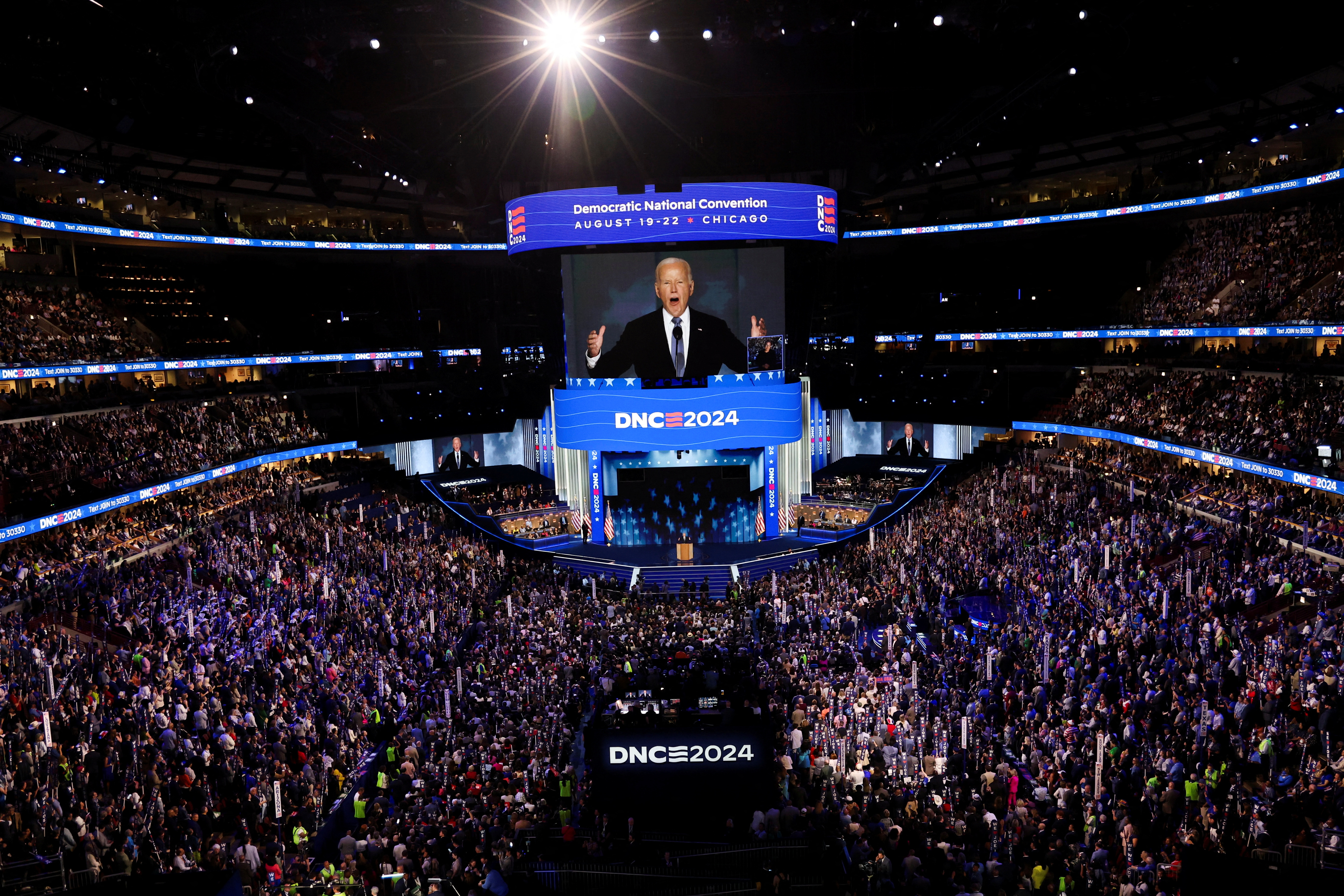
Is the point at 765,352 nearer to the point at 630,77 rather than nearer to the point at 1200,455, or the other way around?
the point at 1200,455

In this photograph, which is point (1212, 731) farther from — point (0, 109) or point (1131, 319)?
point (0, 109)

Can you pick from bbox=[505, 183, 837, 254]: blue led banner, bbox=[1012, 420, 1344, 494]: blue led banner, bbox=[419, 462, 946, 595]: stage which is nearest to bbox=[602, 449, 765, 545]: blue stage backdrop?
bbox=[419, 462, 946, 595]: stage

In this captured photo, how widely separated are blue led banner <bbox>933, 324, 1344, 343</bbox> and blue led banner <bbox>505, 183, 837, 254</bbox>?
10547 mm

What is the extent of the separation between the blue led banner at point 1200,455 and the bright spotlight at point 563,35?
19.3 m

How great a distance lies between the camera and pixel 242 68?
2239cm

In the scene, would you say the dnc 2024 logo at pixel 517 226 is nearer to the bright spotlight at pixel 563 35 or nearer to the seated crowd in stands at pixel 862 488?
the bright spotlight at pixel 563 35

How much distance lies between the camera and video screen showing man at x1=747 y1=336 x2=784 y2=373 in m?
39.0

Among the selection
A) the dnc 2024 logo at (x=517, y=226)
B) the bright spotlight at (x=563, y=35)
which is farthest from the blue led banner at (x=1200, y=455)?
the dnc 2024 logo at (x=517, y=226)

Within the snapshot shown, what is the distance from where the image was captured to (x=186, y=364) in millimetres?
33500

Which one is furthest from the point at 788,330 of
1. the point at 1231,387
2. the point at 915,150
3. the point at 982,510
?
the point at 1231,387

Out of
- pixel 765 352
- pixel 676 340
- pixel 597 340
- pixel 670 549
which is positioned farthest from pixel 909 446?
pixel 597 340

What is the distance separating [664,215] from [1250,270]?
19697mm

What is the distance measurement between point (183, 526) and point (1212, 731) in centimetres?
2495

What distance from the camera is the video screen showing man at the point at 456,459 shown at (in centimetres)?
4316
